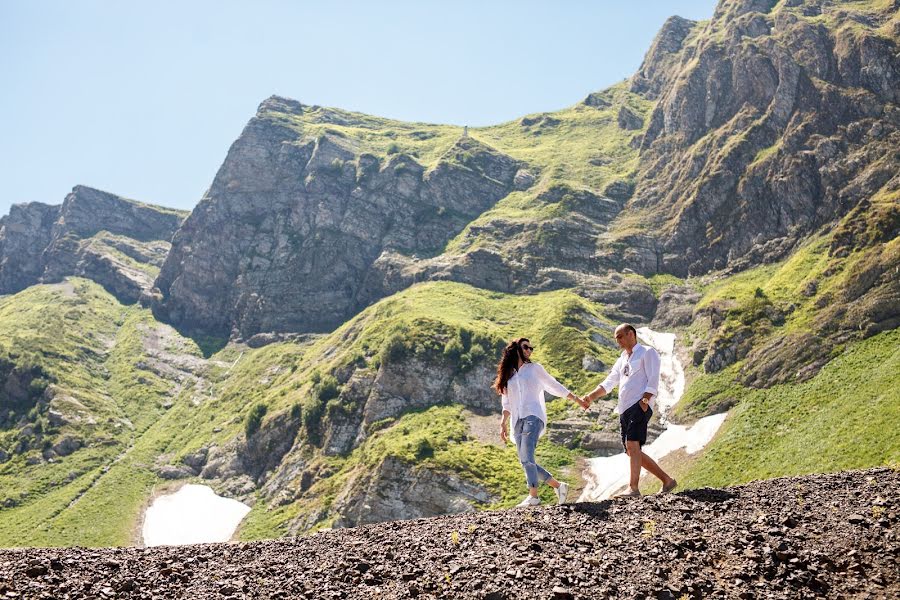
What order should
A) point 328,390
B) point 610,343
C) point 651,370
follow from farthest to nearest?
point 328,390 → point 610,343 → point 651,370

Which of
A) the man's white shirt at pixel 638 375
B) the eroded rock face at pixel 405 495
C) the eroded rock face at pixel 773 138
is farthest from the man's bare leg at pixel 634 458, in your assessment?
the eroded rock face at pixel 773 138

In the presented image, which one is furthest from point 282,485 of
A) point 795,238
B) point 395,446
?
point 795,238

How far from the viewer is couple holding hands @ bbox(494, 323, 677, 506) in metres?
17.0

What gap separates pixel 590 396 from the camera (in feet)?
58.2

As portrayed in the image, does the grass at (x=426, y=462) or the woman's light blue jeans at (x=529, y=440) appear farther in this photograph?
the grass at (x=426, y=462)

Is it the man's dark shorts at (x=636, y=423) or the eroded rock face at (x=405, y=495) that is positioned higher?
the man's dark shorts at (x=636, y=423)

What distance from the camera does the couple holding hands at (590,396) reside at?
1700 centimetres

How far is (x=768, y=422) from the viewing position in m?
69.6

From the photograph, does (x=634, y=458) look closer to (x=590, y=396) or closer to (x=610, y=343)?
(x=590, y=396)

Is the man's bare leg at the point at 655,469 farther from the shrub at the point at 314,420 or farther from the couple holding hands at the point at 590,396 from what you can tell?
the shrub at the point at 314,420

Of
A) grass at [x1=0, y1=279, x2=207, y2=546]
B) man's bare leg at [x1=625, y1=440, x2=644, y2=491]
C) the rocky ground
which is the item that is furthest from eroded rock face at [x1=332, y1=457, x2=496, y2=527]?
the rocky ground

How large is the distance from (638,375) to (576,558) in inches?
218

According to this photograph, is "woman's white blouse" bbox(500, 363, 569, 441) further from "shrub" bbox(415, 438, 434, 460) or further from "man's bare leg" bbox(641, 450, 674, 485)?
"shrub" bbox(415, 438, 434, 460)

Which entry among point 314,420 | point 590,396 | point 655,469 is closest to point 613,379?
point 590,396
